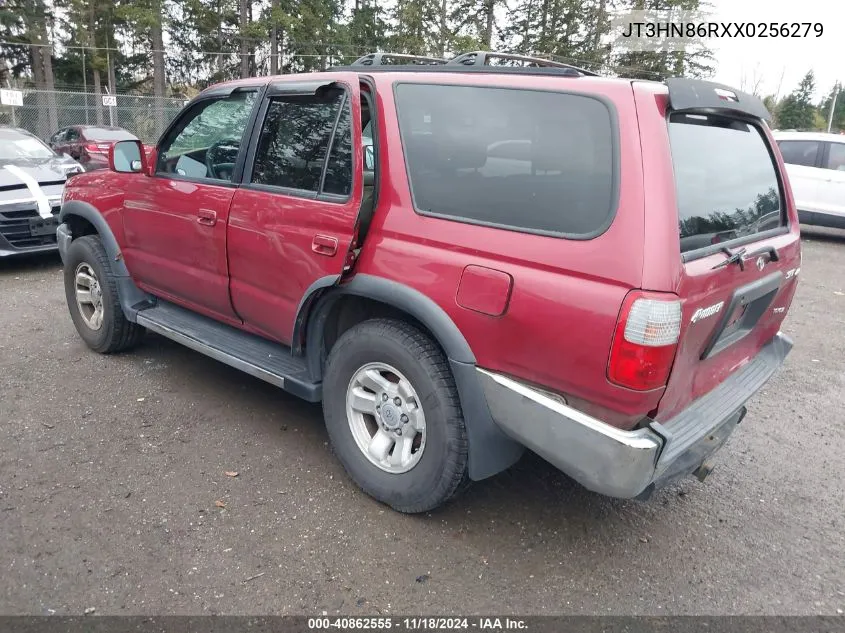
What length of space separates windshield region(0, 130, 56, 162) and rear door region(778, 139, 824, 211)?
11713mm

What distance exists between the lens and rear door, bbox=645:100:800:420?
221 centimetres

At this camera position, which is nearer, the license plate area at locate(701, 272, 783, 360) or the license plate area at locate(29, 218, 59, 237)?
the license plate area at locate(701, 272, 783, 360)

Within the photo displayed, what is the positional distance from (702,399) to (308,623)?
1778mm

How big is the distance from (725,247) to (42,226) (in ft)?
23.5

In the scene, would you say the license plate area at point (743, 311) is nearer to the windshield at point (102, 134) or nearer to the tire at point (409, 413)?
the tire at point (409, 413)

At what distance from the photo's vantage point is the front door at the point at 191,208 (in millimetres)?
3570

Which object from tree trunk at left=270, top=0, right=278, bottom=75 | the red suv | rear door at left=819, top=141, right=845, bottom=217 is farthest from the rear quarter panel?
tree trunk at left=270, top=0, right=278, bottom=75

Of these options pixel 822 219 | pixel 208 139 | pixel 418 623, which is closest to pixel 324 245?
pixel 208 139

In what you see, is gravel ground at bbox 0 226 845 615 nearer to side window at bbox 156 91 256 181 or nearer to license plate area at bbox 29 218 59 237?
side window at bbox 156 91 256 181

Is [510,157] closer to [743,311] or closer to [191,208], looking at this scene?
[743,311]

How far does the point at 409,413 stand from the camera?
109 inches

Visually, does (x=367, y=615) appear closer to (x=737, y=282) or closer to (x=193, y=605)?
(x=193, y=605)

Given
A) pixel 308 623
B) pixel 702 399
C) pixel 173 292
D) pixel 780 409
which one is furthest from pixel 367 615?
pixel 780 409

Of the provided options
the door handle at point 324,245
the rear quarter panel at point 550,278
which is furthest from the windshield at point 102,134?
the rear quarter panel at point 550,278
